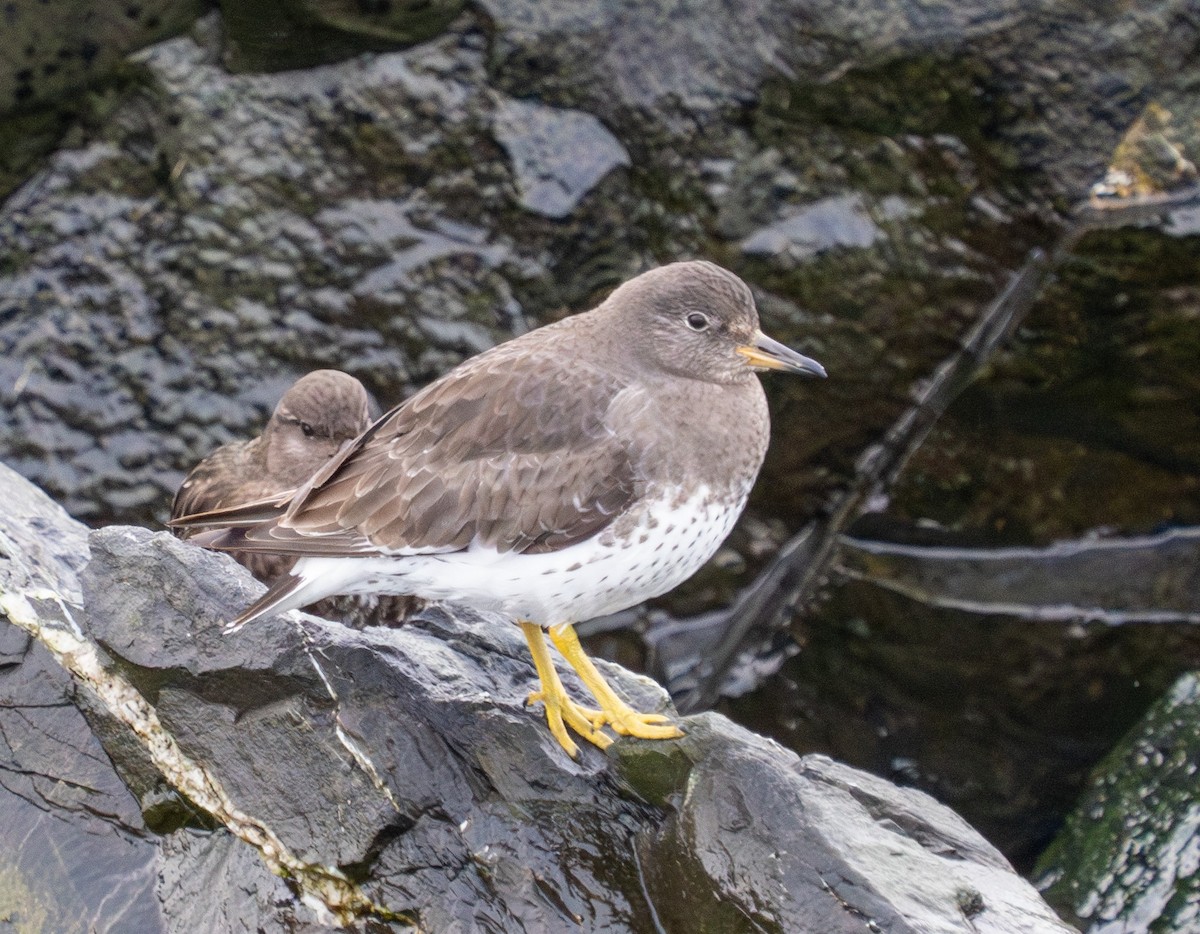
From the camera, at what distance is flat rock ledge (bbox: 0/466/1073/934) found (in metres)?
4.18

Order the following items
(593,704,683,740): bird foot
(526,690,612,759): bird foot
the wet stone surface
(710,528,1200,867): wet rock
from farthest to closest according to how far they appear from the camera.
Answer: the wet stone surface < (710,528,1200,867): wet rock < (593,704,683,740): bird foot < (526,690,612,759): bird foot

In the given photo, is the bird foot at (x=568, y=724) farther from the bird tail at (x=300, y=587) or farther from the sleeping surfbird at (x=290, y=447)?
the sleeping surfbird at (x=290, y=447)

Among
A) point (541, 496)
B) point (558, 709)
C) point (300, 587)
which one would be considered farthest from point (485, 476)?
point (558, 709)

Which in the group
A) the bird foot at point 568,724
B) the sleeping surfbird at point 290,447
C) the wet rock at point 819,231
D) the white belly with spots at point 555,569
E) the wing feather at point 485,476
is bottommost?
the sleeping surfbird at point 290,447

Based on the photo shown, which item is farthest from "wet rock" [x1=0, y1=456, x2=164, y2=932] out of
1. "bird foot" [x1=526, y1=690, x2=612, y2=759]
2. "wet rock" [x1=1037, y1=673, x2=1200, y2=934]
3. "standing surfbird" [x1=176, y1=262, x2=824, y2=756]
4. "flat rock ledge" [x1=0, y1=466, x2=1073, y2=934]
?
"wet rock" [x1=1037, y1=673, x2=1200, y2=934]

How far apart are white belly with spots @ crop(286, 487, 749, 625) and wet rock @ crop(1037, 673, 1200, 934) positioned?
2905mm

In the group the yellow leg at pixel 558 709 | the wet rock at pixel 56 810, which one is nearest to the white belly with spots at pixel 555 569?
the yellow leg at pixel 558 709

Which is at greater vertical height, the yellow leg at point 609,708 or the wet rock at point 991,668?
the yellow leg at point 609,708

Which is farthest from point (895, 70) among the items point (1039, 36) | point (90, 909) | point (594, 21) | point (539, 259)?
point (90, 909)

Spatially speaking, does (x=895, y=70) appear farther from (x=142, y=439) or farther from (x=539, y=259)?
(x=142, y=439)

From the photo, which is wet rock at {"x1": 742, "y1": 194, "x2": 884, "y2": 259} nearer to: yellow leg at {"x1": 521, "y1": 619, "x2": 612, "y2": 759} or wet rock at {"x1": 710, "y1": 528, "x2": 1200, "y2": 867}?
wet rock at {"x1": 710, "y1": 528, "x2": 1200, "y2": 867}

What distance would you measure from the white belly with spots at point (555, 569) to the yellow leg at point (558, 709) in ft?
0.70

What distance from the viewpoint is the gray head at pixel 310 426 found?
636 cm

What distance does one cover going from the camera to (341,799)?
4344 mm
